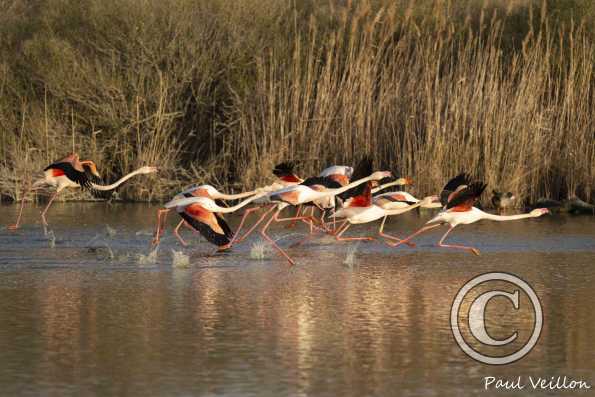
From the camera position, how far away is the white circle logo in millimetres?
7371

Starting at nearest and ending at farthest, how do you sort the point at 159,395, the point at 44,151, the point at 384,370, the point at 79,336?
the point at 159,395, the point at 384,370, the point at 79,336, the point at 44,151

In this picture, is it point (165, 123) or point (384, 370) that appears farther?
point (165, 123)

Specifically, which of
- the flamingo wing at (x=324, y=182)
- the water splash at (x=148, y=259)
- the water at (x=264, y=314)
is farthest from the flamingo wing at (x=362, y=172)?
the water splash at (x=148, y=259)

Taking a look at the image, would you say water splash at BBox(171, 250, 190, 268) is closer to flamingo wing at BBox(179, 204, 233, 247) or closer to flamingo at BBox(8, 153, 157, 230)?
flamingo wing at BBox(179, 204, 233, 247)

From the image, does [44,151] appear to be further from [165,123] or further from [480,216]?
[480,216]

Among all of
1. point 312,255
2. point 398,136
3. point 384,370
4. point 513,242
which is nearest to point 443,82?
point 398,136

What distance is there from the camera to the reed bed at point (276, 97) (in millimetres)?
16531

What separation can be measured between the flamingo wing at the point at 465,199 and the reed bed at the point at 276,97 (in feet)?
14.0

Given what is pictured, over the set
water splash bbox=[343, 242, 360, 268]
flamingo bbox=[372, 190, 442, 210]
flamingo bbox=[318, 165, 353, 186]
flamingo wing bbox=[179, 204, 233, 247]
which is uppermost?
flamingo bbox=[318, 165, 353, 186]

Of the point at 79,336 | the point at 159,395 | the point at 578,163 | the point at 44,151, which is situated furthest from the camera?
the point at 44,151

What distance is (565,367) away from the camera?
22.9ft

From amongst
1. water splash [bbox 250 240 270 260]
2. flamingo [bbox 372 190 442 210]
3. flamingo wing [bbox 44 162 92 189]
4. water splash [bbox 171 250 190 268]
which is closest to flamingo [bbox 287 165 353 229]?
flamingo [bbox 372 190 442 210]

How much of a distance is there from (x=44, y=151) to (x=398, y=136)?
5.38m

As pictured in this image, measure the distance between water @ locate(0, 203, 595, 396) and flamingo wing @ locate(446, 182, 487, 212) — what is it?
1.58 ft
